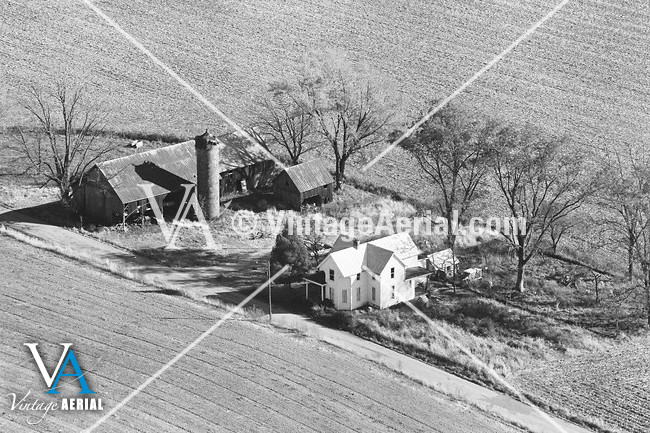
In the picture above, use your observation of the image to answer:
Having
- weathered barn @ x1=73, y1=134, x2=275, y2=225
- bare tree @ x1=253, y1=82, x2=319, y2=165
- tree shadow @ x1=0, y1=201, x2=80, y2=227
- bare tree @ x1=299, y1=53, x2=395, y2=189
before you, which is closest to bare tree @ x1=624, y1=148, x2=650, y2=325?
bare tree @ x1=299, y1=53, x2=395, y2=189

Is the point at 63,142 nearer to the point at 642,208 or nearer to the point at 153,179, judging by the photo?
the point at 153,179

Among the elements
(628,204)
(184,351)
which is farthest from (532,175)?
(184,351)

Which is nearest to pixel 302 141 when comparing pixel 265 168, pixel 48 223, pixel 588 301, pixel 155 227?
pixel 265 168

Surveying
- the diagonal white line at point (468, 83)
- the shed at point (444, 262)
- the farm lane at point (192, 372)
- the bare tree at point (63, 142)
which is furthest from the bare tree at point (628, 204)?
the bare tree at point (63, 142)

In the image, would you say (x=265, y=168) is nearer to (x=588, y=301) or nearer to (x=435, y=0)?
(x=588, y=301)

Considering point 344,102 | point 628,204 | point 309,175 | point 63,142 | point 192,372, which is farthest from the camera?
point 63,142

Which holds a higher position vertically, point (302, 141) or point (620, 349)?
point (302, 141)
